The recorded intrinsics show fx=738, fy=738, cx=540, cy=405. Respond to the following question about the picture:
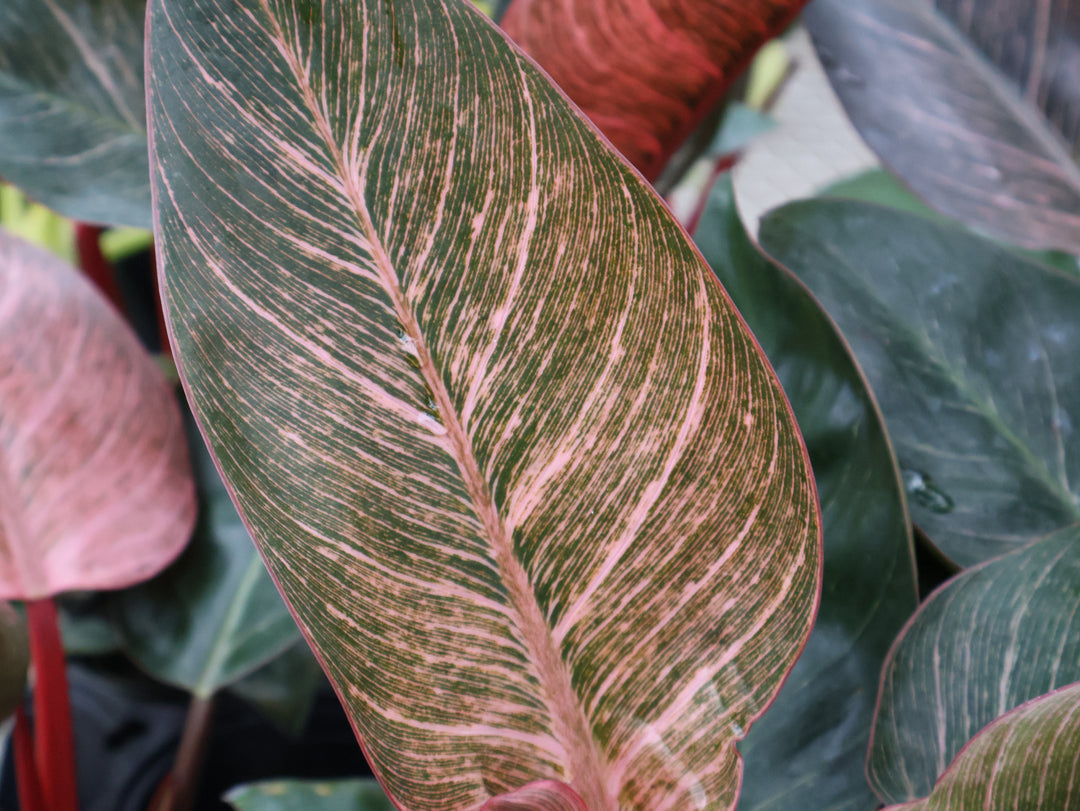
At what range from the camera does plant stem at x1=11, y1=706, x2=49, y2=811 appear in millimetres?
469

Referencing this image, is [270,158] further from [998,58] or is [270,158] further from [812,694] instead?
[998,58]

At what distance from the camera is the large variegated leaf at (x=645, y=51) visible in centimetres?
40

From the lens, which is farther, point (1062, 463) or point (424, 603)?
point (1062, 463)

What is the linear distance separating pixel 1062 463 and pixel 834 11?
32 centimetres

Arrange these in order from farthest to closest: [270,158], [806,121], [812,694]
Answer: [806,121] → [812,694] → [270,158]

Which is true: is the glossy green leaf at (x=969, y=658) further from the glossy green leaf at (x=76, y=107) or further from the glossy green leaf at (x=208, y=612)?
the glossy green leaf at (x=76, y=107)

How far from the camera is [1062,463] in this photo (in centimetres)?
46

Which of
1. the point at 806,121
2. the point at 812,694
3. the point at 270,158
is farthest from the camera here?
the point at 806,121

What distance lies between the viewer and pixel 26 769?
471 mm

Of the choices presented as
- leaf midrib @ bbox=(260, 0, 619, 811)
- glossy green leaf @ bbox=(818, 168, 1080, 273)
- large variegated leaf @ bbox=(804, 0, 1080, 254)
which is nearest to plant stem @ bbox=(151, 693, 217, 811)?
leaf midrib @ bbox=(260, 0, 619, 811)

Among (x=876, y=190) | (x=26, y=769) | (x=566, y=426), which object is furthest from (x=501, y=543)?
(x=876, y=190)

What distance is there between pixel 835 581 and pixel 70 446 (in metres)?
0.45

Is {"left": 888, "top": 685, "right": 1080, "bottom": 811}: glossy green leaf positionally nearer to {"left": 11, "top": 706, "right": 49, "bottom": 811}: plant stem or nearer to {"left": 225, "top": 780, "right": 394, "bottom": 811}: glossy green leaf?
{"left": 225, "top": 780, "right": 394, "bottom": 811}: glossy green leaf

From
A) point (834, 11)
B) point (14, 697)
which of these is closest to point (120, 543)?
point (14, 697)
